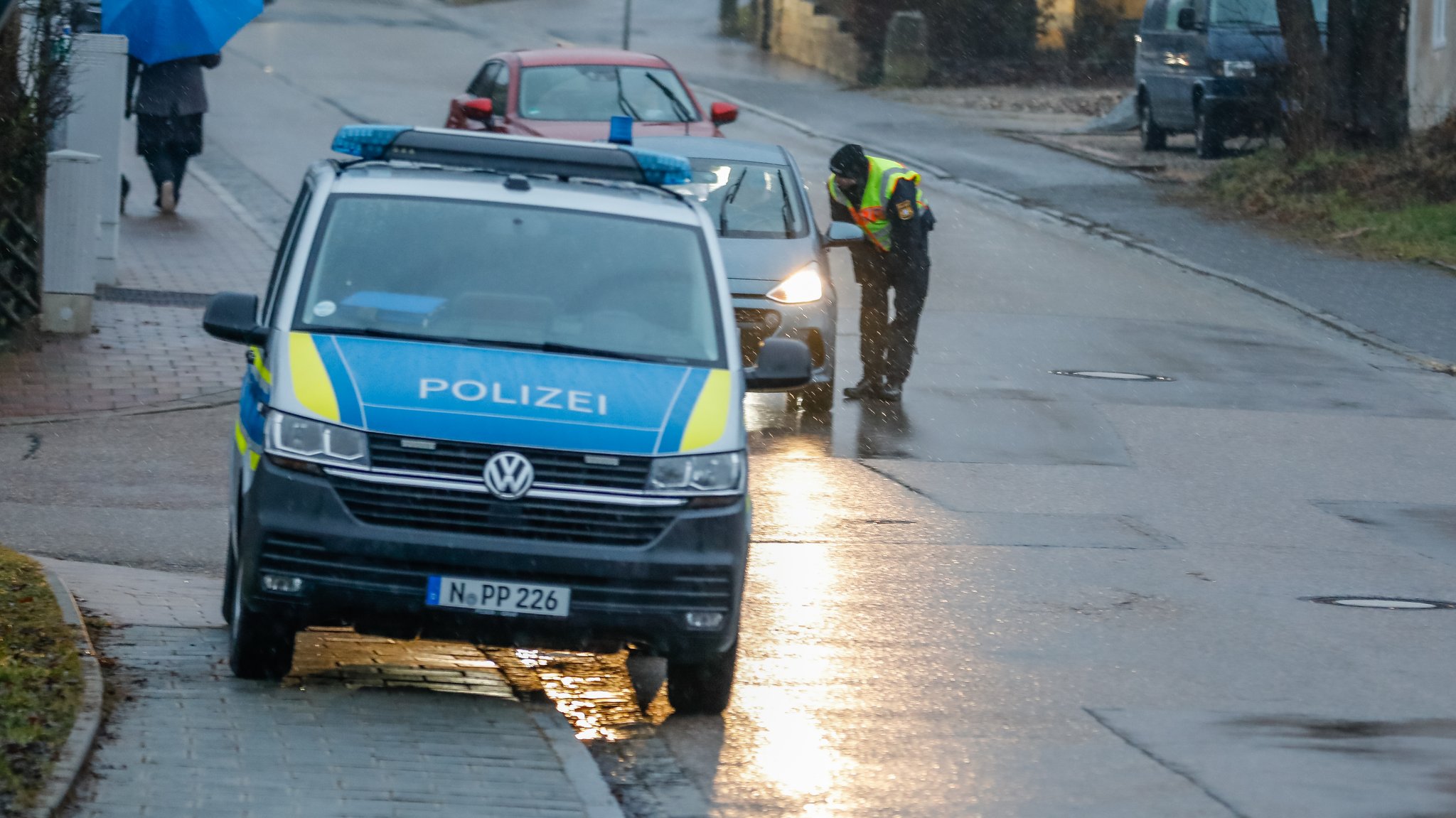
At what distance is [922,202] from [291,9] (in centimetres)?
3712

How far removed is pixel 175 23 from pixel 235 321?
12573 millimetres

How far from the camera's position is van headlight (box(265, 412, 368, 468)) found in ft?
22.1

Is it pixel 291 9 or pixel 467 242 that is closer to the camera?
pixel 467 242

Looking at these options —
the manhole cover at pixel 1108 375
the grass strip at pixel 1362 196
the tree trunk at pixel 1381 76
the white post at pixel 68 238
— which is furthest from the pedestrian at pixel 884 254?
the tree trunk at pixel 1381 76

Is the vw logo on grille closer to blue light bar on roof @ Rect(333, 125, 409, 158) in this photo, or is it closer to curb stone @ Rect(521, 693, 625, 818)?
curb stone @ Rect(521, 693, 625, 818)

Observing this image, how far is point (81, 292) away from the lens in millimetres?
14656

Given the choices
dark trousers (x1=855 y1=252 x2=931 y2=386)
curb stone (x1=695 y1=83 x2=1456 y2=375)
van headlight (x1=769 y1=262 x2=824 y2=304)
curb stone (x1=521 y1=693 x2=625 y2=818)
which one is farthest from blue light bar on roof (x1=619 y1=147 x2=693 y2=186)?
curb stone (x1=695 y1=83 x2=1456 y2=375)

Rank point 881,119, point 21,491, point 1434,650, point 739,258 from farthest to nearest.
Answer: point 881,119 < point 739,258 < point 21,491 < point 1434,650

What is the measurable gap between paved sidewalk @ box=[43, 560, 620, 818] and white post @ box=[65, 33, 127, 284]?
9.03 metres

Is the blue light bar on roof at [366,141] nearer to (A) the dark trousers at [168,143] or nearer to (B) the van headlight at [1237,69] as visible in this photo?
(A) the dark trousers at [168,143]

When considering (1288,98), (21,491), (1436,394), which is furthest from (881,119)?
(21,491)

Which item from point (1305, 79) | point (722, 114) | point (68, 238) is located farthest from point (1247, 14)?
point (68, 238)

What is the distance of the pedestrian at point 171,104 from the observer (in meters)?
19.6

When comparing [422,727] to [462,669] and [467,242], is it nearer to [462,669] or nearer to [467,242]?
[462,669]
